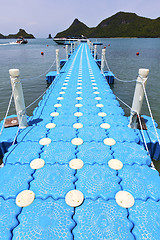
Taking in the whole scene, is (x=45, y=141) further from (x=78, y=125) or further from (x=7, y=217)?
(x=7, y=217)

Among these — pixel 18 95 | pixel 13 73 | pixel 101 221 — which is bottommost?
pixel 101 221

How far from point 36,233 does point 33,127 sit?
8.85 feet

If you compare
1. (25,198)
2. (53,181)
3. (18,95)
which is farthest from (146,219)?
(18,95)

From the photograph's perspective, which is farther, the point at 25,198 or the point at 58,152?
the point at 58,152

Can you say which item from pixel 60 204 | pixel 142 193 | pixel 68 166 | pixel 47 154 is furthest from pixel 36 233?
pixel 142 193

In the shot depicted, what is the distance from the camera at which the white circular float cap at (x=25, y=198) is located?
7.07 feet

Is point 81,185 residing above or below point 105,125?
below

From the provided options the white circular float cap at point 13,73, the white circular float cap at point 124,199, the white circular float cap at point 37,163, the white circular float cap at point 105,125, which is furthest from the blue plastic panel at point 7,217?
the white circular float cap at point 105,125

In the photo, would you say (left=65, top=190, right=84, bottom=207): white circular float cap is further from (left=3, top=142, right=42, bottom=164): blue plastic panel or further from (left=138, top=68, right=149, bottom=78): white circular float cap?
(left=138, top=68, right=149, bottom=78): white circular float cap

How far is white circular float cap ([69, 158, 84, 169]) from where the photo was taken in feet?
9.18

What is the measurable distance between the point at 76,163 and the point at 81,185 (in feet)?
1.62

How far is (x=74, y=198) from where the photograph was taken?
7.31 ft

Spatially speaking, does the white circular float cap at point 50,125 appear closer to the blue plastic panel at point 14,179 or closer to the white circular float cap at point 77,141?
the white circular float cap at point 77,141

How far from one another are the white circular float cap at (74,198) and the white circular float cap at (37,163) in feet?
2.84
